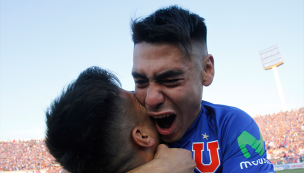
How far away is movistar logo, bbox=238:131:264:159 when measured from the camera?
177cm

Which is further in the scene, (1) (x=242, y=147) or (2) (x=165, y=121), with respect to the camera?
(2) (x=165, y=121)

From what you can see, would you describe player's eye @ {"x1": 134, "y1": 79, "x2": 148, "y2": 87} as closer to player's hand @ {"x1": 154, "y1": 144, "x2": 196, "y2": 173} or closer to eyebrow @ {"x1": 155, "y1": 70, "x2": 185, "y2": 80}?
eyebrow @ {"x1": 155, "y1": 70, "x2": 185, "y2": 80}

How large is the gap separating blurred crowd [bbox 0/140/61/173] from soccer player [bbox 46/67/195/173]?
84.8 ft

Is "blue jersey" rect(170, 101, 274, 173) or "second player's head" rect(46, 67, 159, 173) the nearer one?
"second player's head" rect(46, 67, 159, 173)

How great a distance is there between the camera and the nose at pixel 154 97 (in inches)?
70.9

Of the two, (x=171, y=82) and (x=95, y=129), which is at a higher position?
(x=171, y=82)

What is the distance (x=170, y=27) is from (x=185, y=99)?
578 millimetres


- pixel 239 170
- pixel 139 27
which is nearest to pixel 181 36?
pixel 139 27

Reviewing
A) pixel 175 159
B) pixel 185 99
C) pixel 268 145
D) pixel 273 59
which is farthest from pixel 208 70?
pixel 273 59

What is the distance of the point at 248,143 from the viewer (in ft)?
5.85

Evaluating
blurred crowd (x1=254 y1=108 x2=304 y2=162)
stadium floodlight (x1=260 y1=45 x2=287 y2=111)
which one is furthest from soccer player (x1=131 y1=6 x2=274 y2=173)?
Answer: stadium floodlight (x1=260 y1=45 x2=287 y2=111)

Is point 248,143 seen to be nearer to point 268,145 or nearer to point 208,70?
point 208,70

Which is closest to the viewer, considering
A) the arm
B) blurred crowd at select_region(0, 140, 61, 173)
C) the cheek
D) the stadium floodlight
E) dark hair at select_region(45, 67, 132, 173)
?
dark hair at select_region(45, 67, 132, 173)

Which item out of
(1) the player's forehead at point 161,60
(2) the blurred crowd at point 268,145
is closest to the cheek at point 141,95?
(1) the player's forehead at point 161,60
